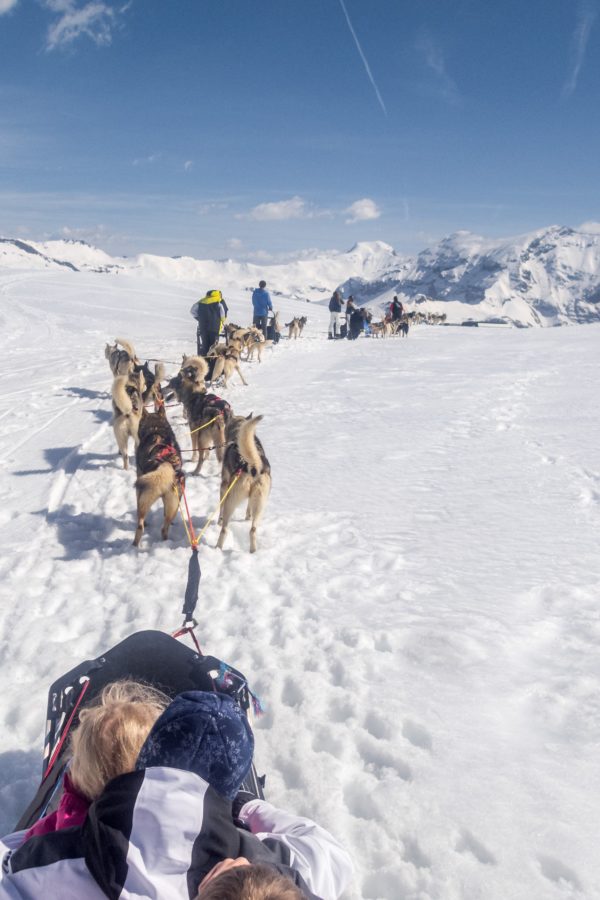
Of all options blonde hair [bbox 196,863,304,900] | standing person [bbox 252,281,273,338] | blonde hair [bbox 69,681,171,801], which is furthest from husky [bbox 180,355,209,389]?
standing person [bbox 252,281,273,338]

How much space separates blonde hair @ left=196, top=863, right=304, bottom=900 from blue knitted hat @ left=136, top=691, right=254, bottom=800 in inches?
14.5

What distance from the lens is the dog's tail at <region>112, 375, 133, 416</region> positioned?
217 inches

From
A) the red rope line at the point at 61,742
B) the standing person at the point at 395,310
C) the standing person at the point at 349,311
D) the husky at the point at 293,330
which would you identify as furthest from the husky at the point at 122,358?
the standing person at the point at 395,310

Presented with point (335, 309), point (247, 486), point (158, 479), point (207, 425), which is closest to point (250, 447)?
point (247, 486)

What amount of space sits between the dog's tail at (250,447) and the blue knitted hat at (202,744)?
8.19 ft

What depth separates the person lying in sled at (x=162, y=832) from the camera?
1062 mm

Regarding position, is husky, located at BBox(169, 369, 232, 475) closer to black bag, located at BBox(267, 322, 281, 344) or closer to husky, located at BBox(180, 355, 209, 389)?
husky, located at BBox(180, 355, 209, 389)

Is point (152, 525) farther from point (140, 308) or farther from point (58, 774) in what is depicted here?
point (140, 308)

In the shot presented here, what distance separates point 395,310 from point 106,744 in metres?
21.2

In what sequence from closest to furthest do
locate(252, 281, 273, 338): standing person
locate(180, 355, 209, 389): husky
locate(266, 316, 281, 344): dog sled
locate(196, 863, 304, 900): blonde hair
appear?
locate(196, 863, 304, 900): blonde hair → locate(180, 355, 209, 389): husky → locate(252, 281, 273, 338): standing person → locate(266, 316, 281, 344): dog sled

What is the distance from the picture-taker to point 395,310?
70.4 feet

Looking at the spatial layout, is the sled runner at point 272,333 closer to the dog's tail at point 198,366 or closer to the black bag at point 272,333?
the black bag at point 272,333

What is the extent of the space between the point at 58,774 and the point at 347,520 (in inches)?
119

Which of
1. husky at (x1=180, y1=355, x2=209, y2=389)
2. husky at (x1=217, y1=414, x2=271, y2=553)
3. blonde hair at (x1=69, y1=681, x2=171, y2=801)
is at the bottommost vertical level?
husky at (x1=217, y1=414, x2=271, y2=553)
